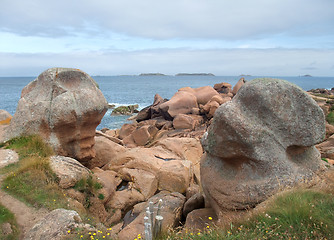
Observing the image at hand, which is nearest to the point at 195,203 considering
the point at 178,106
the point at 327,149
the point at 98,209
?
the point at 98,209

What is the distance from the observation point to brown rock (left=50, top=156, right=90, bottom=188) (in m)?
10.7

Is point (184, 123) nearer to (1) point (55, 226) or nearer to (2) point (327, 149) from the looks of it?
(2) point (327, 149)

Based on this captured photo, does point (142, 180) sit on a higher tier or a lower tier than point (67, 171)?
lower

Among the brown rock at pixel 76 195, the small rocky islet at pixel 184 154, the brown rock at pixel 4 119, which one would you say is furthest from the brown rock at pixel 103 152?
the brown rock at pixel 4 119

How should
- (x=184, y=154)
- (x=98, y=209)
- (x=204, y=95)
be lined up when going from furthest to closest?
(x=204, y=95) < (x=184, y=154) < (x=98, y=209)

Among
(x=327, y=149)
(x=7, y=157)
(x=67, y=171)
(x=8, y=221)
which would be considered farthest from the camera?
(x=327, y=149)

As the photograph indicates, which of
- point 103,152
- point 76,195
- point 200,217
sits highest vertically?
point 200,217

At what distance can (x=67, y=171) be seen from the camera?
11.1m

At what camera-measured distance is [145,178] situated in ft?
43.1

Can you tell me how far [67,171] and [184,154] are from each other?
760 cm

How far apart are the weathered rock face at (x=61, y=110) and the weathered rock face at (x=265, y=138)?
7.40 m

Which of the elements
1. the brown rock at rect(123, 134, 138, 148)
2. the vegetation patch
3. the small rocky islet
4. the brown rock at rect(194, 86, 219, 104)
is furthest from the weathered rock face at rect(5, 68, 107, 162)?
the brown rock at rect(194, 86, 219, 104)

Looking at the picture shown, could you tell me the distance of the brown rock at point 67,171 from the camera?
10.7 meters

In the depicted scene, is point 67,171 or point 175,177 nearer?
point 67,171
